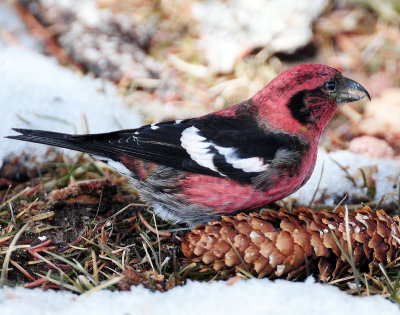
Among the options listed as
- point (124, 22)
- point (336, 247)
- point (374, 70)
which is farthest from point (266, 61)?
point (336, 247)

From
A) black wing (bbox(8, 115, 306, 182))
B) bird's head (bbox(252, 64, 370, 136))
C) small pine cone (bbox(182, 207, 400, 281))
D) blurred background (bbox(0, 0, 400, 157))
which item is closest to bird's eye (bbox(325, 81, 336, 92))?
bird's head (bbox(252, 64, 370, 136))

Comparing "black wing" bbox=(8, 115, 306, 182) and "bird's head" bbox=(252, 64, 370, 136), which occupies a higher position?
"bird's head" bbox=(252, 64, 370, 136)

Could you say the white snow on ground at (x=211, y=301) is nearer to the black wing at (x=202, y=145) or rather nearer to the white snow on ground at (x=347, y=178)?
the black wing at (x=202, y=145)

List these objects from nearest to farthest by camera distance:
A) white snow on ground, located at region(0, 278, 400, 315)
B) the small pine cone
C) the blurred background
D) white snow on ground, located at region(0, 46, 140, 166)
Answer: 1. white snow on ground, located at region(0, 278, 400, 315)
2. the small pine cone
3. white snow on ground, located at region(0, 46, 140, 166)
4. the blurred background

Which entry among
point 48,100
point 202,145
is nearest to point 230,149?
point 202,145

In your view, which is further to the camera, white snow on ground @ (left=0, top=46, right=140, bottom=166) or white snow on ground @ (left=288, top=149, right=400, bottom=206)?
white snow on ground @ (left=0, top=46, right=140, bottom=166)

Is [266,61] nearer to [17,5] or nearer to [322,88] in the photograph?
[322,88]

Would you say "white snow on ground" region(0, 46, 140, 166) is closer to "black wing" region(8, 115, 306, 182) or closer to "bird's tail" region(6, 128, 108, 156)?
"bird's tail" region(6, 128, 108, 156)

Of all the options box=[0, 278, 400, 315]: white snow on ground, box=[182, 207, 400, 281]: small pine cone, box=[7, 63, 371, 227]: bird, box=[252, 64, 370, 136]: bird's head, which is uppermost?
box=[252, 64, 370, 136]: bird's head
